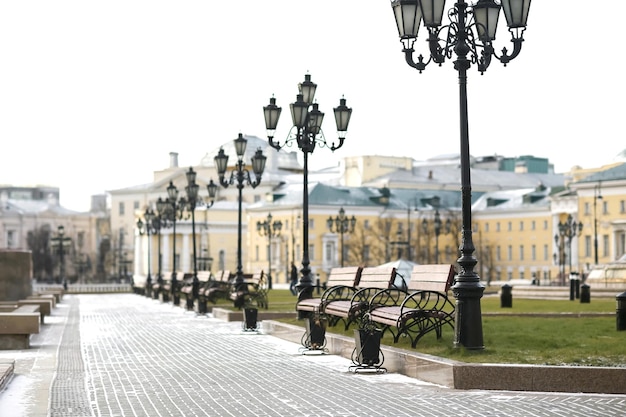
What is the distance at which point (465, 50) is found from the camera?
1514 cm

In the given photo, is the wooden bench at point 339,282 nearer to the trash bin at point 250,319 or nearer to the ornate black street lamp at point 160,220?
the trash bin at point 250,319

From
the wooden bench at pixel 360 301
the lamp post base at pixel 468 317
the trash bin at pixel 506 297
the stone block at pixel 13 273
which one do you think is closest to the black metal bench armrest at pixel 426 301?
the wooden bench at pixel 360 301

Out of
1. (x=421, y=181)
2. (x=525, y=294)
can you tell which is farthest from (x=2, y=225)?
(x=525, y=294)

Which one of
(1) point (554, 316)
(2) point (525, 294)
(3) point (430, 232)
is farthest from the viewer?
(3) point (430, 232)

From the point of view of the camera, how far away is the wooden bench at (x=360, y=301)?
18.2 meters

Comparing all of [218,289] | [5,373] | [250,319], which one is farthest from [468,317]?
[218,289]

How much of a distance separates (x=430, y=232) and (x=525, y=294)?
75.4m

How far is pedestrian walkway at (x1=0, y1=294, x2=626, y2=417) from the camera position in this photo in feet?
38.3

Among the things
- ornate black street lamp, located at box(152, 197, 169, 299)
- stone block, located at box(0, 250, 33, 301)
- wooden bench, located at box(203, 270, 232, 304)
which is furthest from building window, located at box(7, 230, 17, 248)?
stone block, located at box(0, 250, 33, 301)

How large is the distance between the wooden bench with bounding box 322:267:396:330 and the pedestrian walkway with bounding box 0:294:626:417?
87 cm

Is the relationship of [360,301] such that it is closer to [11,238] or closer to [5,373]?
[5,373]

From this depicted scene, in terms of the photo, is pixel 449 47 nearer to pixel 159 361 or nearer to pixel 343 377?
pixel 343 377

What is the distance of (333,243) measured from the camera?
120m

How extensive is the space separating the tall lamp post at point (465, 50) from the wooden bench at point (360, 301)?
3255 millimetres
